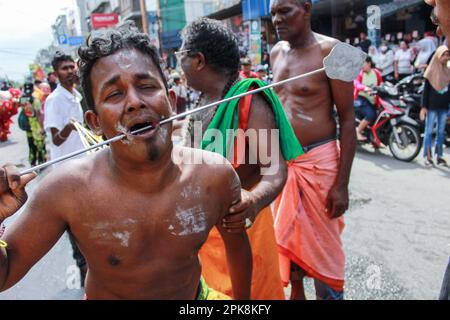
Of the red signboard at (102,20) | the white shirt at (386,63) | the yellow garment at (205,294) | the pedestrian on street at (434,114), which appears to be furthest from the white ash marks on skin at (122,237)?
the red signboard at (102,20)

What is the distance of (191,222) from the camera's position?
1.48m

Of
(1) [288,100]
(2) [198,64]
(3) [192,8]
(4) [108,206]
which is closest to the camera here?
(4) [108,206]

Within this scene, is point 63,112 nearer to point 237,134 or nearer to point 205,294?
point 237,134

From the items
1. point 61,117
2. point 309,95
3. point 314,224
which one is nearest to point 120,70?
point 309,95

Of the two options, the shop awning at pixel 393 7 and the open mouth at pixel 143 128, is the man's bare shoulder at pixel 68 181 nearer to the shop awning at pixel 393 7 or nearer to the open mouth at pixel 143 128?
A: the open mouth at pixel 143 128

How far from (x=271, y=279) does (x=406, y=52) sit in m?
3.42

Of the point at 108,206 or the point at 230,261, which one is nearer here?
the point at 108,206

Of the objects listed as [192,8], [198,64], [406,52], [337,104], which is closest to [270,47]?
[337,104]

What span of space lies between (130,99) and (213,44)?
93cm

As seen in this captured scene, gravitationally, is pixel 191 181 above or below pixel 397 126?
above

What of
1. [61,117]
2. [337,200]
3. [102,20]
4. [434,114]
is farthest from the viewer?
[102,20]

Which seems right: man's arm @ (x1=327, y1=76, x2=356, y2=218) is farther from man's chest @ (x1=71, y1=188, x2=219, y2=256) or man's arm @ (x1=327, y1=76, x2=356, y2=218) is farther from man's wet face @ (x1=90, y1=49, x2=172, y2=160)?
man's wet face @ (x1=90, y1=49, x2=172, y2=160)

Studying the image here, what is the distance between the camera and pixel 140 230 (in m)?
1.42
